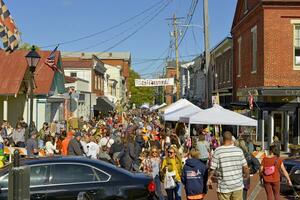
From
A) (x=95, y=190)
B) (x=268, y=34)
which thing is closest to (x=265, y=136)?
(x=268, y=34)

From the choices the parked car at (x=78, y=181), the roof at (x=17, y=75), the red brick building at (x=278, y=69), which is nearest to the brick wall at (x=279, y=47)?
the red brick building at (x=278, y=69)

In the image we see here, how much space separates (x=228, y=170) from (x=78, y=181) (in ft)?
8.37

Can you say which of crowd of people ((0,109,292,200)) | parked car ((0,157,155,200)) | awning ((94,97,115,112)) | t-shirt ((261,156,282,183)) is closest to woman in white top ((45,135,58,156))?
crowd of people ((0,109,292,200))

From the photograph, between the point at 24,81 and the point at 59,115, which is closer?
the point at 24,81

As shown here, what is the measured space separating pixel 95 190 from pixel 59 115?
23.7 meters

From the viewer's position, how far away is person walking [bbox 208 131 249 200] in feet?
27.0

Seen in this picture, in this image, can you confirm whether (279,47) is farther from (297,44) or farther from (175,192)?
(175,192)

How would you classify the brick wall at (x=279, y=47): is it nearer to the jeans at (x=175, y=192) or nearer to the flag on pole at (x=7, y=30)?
the jeans at (x=175, y=192)

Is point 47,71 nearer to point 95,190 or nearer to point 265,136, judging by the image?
point 265,136

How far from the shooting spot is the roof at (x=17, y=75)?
907 inches

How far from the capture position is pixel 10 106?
85.7ft

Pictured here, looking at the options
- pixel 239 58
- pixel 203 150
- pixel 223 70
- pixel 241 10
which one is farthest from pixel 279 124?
pixel 223 70

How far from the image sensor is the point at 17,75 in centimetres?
2362

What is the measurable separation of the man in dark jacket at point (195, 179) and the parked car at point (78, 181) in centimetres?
77
